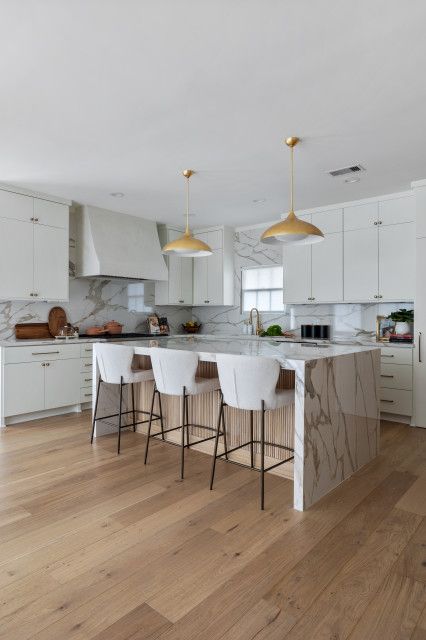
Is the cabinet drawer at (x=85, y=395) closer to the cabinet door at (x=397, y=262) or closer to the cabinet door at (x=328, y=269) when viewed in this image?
the cabinet door at (x=328, y=269)

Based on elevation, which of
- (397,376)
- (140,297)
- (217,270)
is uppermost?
(217,270)

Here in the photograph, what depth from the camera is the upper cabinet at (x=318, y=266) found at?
5168 millimetres

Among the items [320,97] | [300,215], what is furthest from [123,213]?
[320,97]

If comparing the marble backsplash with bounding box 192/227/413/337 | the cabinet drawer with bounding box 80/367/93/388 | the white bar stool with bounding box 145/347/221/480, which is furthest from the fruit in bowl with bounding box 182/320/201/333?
the white bar stool with bounding box 145/347/221/480

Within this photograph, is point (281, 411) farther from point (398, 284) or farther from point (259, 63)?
point (398, 284)

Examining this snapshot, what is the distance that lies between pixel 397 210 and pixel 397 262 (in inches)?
23.6

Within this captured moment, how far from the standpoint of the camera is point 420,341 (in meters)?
4.30

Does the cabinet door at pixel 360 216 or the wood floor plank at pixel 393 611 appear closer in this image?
the wood floor plank at pixel 393 611

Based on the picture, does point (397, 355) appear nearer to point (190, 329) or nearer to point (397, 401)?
point (397, 401)

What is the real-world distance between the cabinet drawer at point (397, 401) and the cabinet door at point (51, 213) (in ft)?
13.9

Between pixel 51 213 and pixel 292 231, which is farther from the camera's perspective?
pixel 51 213

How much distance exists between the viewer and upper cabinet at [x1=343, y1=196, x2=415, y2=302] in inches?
183

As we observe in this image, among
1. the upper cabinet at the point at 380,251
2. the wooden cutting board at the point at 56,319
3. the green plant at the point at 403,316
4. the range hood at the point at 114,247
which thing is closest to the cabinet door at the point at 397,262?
the upper cabinet at the point at 380,251

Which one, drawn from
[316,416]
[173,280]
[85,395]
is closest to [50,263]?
[85,395]
